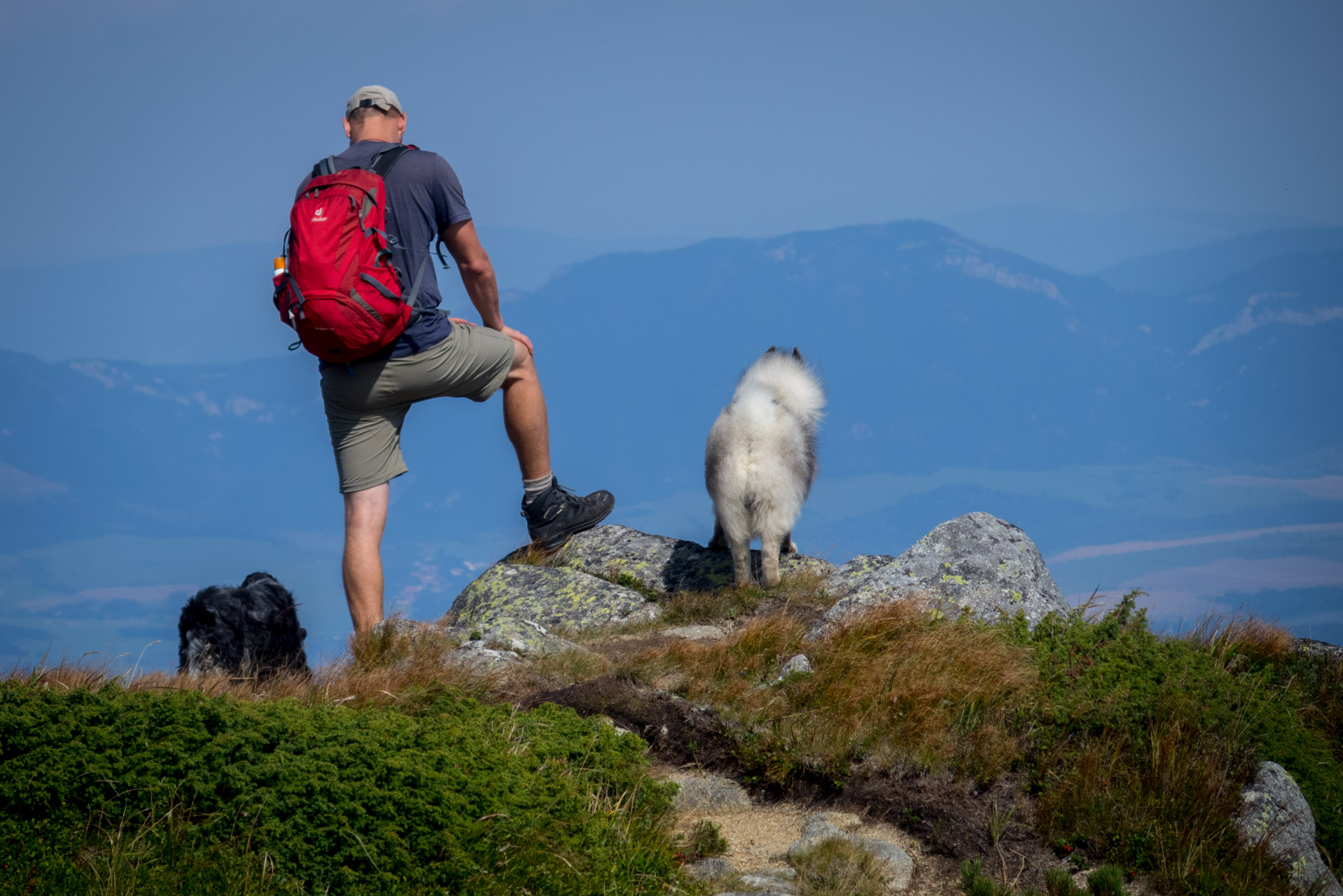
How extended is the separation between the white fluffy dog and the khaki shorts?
6.50ft

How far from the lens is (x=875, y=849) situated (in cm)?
424

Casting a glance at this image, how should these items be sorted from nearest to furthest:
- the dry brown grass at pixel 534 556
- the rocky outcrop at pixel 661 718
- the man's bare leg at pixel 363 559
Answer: the rocky outcrop at pixel 661 718, the man's bare leg at pixel 363 559, the dry brown grass at pixel 534 556

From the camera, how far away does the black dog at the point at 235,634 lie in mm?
6496

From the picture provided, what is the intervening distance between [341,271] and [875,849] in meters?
4.51

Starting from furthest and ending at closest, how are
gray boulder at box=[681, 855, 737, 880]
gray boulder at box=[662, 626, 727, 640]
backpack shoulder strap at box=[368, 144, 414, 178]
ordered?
gray boulder at box=[662, 626, 727, 640] → backpack shoulder strap at box=[368, 144, 414, 178] → gray boulder at box=[681, 855, 737, 880]

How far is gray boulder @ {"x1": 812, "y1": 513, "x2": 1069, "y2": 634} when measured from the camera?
6.54 meters

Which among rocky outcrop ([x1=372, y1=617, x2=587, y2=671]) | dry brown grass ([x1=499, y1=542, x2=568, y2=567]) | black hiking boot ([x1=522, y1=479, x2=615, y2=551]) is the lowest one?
rocky outcrop ([x1=372, y1=617, x2=587, y2=671])

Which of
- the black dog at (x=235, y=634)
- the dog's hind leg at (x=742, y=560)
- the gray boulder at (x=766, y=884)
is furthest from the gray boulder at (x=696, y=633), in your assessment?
the gray boulder at (x=766, y=884)

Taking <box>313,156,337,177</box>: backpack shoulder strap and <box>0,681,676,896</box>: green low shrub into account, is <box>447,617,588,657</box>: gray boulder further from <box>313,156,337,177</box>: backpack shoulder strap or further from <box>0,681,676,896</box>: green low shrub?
<box>313,156,337,177</box>: backpack shoulder strap

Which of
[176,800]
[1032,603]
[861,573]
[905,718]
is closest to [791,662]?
[905,718]

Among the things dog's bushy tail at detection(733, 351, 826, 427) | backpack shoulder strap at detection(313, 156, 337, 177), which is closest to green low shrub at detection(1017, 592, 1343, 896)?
dog's bushy tail at detection(733, 351, 826, 427)

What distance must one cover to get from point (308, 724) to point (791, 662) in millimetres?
2791

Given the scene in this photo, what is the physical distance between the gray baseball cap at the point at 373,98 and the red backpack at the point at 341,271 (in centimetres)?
75

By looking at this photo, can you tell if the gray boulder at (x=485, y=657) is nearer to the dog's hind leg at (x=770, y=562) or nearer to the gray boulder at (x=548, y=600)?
the gray boulder at (x=548, y=600)
